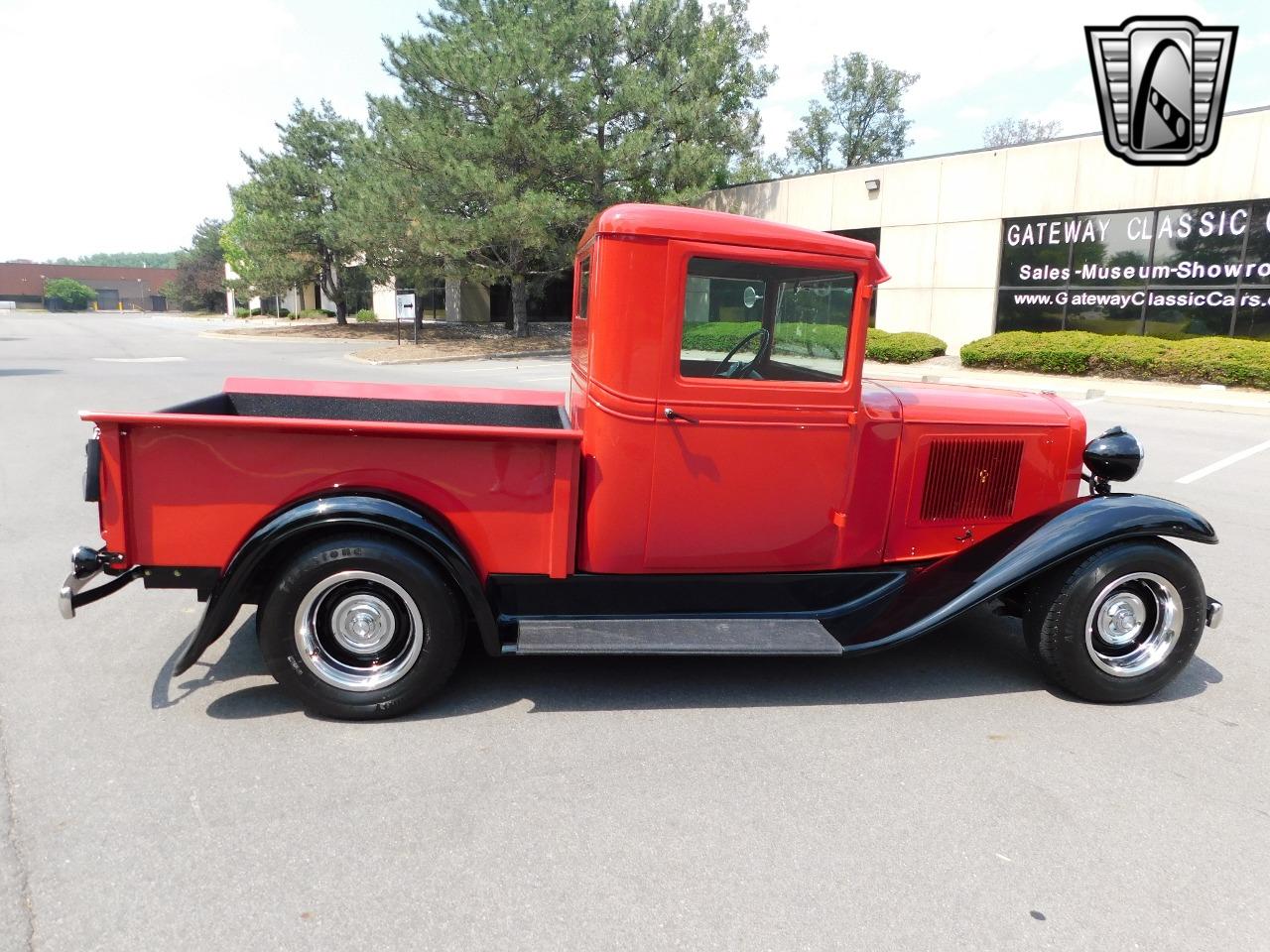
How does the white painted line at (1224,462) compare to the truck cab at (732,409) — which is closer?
the truck cab at (732,409)

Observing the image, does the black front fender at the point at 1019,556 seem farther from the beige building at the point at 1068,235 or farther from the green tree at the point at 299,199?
the green tree at the point at 299,199

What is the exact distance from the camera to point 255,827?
2637 millimetres

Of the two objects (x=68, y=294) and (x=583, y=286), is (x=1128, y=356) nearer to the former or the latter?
(x=583, y=286)

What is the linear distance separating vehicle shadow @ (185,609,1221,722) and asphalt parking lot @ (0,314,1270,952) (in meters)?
0.02

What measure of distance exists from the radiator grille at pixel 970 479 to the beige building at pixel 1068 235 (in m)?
17.0

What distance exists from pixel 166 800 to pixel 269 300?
2674 inches

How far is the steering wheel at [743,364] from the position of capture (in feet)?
11.2

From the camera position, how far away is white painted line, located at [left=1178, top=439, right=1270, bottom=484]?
8.34m

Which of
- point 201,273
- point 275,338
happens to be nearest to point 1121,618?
point 275,338

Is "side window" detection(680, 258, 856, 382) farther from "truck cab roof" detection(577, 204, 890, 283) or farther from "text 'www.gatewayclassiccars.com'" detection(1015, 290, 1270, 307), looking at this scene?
"text 'www.gatewayclassiccars.com'" detection(1015, 290, 1270, 307)

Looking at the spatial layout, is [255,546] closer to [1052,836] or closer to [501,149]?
[1052,836]

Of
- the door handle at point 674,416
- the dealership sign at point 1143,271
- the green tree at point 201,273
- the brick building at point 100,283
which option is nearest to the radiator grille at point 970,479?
the door handle at point 674,416

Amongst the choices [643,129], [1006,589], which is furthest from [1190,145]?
[1006,589]

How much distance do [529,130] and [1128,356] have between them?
50.5ft
